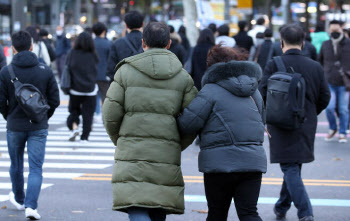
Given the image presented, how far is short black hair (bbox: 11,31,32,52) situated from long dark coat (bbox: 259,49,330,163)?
220 centimetres

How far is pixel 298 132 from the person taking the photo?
6.94 metres

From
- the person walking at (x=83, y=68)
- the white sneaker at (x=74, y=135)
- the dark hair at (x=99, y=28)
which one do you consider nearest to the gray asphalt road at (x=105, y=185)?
the white sneaker at (x=74, y=135)

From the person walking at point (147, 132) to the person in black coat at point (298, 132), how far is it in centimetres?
195

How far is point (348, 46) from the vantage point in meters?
13.2

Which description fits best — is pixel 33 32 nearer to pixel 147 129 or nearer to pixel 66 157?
pixel 66 157

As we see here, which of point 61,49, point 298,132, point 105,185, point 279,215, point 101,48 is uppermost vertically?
point 298,132

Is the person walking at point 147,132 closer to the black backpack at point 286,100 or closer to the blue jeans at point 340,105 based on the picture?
the black backpack at point 286,100

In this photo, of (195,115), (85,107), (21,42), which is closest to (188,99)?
(195,115)

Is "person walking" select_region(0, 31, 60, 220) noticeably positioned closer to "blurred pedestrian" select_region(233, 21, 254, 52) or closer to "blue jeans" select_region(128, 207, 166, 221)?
"blue jeans" select_region(128, 207, 166, 221)

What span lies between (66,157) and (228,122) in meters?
6.82

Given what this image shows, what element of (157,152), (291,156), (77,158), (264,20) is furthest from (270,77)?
(264,20)

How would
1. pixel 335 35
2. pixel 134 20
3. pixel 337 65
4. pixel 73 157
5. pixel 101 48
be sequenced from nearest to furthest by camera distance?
1. pixel 134 20
2. pixel 73 157
3. pixel 335 35
4. pixel 337 65
5. pixel 101 48

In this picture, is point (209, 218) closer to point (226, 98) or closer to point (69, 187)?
point (226, 98)

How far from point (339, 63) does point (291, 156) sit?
6.51 meters
